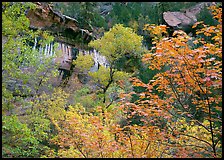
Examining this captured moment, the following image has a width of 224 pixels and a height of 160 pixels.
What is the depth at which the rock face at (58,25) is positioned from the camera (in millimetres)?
19719

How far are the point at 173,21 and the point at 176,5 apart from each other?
17.9 ft

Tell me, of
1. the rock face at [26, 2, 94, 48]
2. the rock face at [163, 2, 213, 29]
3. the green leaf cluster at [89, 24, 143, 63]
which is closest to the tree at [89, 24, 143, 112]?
the green leaf cluster at [89, 24, 143, 63]

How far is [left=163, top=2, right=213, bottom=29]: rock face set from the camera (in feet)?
85.7

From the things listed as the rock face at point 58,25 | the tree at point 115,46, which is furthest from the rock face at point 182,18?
the tree at point 115,46

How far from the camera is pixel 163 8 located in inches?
1137

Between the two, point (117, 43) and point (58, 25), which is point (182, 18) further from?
point (117, 43)

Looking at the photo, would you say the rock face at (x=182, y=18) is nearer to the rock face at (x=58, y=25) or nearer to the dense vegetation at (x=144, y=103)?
the rock face at (x=58, y=25)

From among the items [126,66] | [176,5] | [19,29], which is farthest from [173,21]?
[19,29]

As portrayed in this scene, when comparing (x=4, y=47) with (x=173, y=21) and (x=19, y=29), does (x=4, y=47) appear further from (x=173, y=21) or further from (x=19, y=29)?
(x=173, y=21)

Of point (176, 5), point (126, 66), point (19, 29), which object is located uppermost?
point (176, 5)

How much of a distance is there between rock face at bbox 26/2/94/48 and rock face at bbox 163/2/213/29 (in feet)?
30.3

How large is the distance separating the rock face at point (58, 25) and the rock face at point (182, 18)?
9.22 meters

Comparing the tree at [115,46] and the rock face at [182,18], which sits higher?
the rock face at [182,18]

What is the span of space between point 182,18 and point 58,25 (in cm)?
1424
